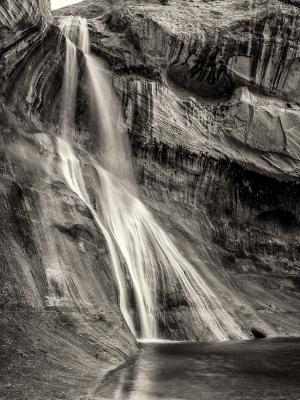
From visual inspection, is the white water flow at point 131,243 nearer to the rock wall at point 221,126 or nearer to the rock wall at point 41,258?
the rock wall at point 221,126

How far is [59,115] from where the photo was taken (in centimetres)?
2386

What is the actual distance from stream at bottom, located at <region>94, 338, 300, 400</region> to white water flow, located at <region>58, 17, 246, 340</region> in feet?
9.62

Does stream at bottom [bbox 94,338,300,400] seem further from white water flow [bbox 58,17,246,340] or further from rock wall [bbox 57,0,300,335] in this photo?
rock wall [bbox 57,0,300,335]

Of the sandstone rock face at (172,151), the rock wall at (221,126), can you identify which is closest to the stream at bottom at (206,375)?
the sandstone rock face at (172,151)

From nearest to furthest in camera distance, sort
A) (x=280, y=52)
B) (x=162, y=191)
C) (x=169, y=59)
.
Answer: (x=162, y=191), (x=169, y=59), (x=280, y=52)

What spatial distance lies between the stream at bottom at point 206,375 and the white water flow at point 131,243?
9.62 feet

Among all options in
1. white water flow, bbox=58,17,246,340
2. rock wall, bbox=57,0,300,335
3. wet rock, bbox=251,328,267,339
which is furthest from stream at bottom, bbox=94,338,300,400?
rock wall, bbox=57,0,300,335

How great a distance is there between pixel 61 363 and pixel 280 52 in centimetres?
2591

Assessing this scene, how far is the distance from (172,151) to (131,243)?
7677 millimetres

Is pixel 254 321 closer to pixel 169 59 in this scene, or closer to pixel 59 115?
pixel 59 115

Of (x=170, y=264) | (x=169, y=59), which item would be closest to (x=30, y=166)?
(x=170, y=264)

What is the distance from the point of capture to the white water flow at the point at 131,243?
58.1ft

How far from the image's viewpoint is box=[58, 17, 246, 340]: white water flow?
1772 cm

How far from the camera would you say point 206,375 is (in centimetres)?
1039
